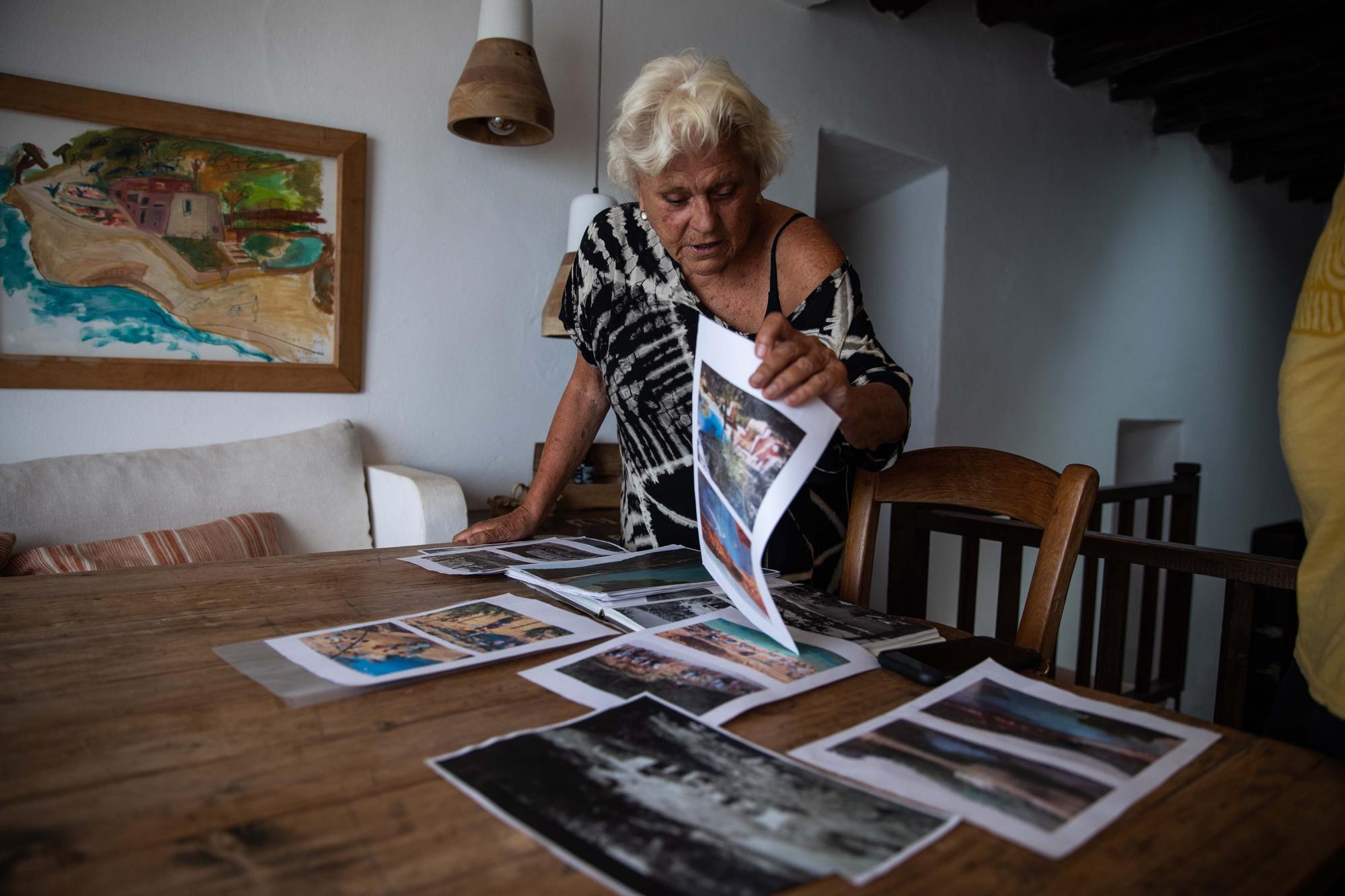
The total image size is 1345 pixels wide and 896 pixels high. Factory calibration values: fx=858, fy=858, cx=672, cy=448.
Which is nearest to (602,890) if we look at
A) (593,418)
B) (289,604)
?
(289,604)

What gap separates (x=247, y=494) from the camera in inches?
83.2

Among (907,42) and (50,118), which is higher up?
(907,42)

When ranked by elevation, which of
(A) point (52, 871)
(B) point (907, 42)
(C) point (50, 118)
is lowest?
(A) point (52, 871)

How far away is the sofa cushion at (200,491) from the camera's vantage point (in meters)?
1.84

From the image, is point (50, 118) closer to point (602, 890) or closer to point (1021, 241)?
point (602, 890)

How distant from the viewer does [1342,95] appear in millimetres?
4457

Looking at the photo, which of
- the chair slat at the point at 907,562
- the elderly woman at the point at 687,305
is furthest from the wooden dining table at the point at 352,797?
the chair slat at the point at 907,562

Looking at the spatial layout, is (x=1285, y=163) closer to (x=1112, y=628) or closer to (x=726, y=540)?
(x=1112, y=628)

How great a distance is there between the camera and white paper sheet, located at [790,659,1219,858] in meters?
0.58

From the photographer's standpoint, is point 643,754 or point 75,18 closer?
point 643,754

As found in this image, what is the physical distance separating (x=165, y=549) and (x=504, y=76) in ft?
4.71

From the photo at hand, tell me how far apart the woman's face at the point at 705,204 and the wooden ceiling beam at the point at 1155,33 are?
343 cm

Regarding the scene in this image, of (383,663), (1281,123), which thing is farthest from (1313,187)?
(383,663)

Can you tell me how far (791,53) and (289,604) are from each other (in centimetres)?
303
